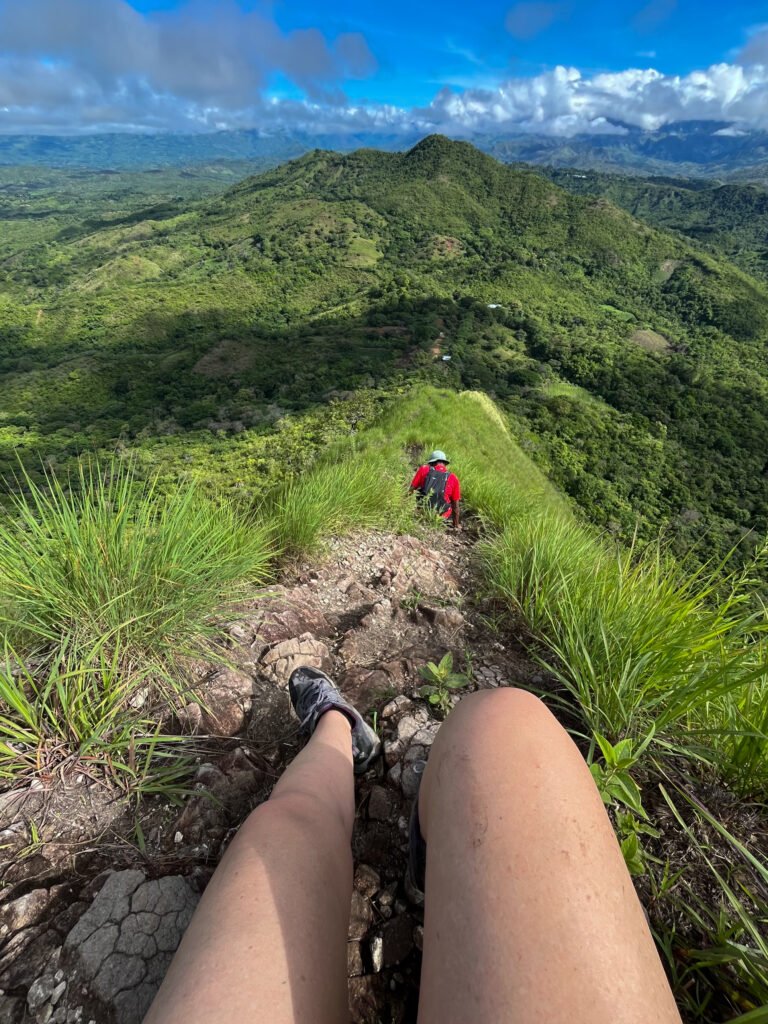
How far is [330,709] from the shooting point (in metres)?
1.67

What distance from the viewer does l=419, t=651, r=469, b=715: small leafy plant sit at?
1830mm

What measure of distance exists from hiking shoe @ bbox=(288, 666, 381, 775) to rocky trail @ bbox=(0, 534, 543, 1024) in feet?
0.17

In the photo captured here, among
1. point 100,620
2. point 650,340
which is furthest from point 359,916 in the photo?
point 650,340

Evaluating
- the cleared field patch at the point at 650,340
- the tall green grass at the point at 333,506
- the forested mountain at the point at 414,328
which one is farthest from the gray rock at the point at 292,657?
the cleared field patch at the point at 650,340

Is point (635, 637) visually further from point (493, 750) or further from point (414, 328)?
point (414, 328)

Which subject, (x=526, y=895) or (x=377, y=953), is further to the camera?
(x=377, y=953)

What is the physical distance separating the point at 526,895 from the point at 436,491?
3589 mm

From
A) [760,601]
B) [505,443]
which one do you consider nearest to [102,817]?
[760,601]

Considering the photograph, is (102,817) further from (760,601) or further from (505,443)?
(505,443)

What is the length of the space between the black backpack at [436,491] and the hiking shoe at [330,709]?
263 centimetres

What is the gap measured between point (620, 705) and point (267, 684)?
129 cm

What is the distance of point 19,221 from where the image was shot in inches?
6270

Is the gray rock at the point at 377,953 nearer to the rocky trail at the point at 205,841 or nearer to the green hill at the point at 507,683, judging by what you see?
the rocky trail at the point at 205,841

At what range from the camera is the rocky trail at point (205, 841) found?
0.99m
